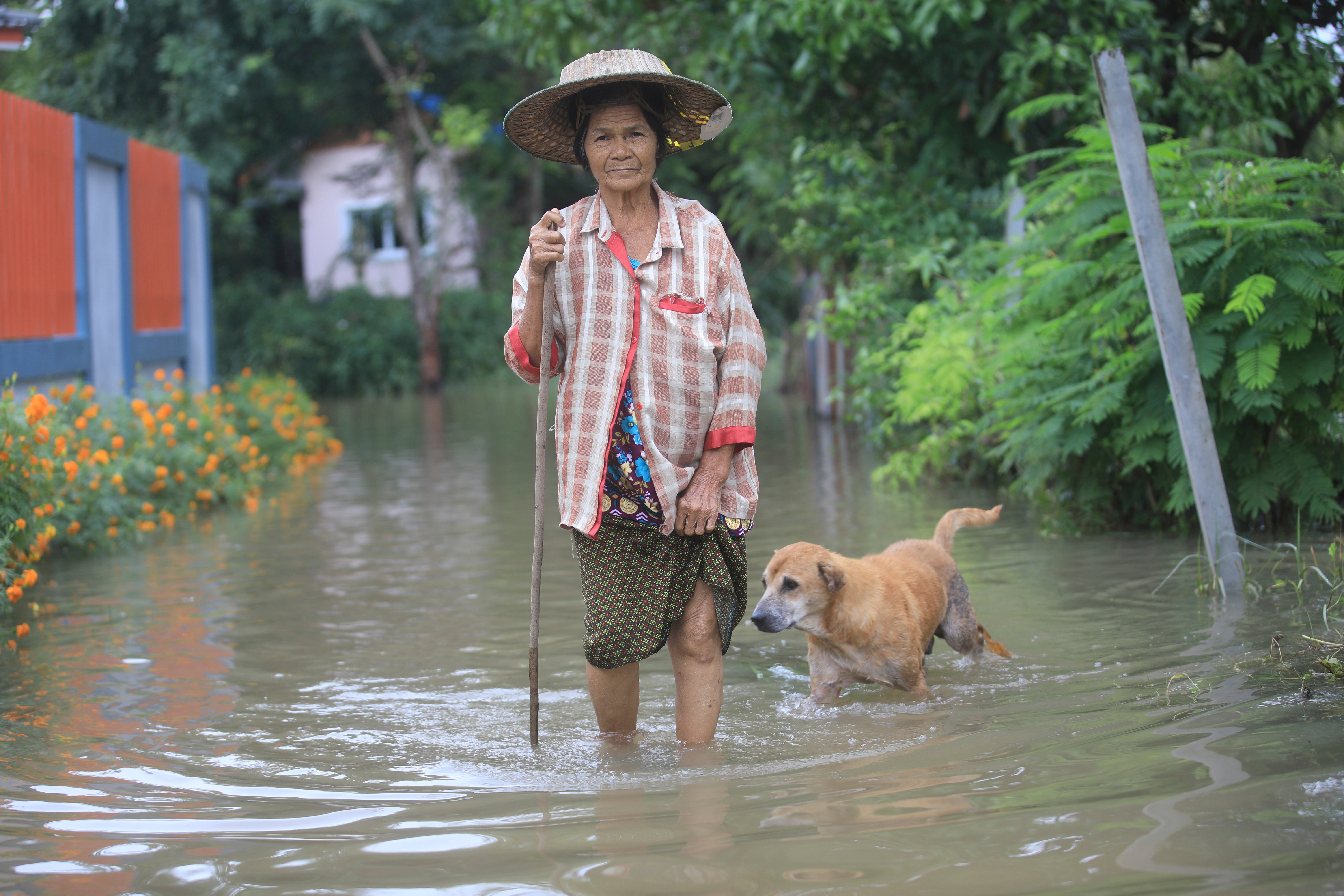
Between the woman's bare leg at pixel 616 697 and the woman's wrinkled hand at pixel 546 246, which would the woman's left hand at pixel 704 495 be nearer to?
the woman's bare leg at pixel 616 697

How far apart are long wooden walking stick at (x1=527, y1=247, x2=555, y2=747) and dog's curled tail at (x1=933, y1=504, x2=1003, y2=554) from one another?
7.22 ft

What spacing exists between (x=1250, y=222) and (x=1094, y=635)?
2.35 meters

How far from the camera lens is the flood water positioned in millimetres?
2986

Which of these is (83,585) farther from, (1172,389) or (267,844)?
(1172,389)

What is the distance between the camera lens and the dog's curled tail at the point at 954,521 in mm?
5504

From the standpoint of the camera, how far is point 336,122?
29734mm

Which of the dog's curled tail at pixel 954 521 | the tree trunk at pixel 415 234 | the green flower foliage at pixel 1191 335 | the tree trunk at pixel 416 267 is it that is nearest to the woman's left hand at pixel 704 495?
the dog's curled tail at pixel 954 521

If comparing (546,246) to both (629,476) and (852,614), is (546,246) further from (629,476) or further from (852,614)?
(852,614)

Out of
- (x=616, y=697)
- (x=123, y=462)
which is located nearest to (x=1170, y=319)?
(x=616, y=697)

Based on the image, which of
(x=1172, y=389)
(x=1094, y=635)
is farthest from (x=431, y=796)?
(x=1172, y=389)

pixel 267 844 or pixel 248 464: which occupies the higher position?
pixel 248 464

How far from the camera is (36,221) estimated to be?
396 inches

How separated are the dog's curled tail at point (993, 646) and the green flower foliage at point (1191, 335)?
74.4 inches

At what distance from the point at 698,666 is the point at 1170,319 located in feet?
9.93
